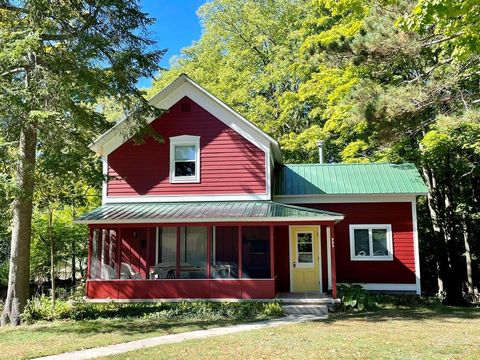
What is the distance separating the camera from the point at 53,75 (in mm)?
10883

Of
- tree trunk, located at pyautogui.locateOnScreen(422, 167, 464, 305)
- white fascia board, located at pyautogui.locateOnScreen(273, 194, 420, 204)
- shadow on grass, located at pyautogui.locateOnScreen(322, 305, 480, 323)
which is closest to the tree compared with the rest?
white fascia board, located at pyautogui.locateOnScreen(273, 194, 420, 204)

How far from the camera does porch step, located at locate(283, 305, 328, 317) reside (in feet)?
41.1

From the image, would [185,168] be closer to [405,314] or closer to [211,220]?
[211,220]

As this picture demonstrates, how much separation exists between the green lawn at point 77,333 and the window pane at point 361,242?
255 inches

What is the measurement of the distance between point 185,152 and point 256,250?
4.38 metres

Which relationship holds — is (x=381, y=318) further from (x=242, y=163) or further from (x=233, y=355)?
(x=242, y=163)

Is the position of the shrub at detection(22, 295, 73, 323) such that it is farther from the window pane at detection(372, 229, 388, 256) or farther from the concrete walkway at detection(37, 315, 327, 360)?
the window pane at detection(372, 229, 388, 256)

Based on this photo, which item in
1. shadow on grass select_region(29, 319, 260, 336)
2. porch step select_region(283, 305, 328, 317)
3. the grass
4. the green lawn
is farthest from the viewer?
porch step select_region(283, 305, 328, 317)

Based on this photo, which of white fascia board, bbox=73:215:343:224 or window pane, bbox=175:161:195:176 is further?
window pane, bbox=175:161:195:176

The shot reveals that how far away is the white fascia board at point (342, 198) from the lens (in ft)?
51.6

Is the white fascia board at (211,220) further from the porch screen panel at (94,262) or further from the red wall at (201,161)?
the red wall at (201,161)

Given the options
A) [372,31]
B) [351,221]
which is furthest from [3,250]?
[372,31]

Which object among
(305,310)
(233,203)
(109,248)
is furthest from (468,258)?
(109,248)

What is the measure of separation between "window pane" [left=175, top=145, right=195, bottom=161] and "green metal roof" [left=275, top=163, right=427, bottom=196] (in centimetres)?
353
